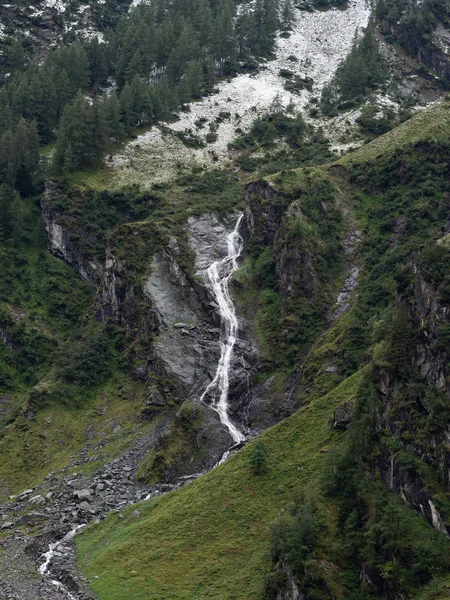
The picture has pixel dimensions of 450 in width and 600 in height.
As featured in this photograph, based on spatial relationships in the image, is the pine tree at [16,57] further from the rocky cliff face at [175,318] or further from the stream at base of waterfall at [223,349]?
the stream at base of waterfall at [223,349]

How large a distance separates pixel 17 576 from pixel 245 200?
2642 inches

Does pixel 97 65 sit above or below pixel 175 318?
above

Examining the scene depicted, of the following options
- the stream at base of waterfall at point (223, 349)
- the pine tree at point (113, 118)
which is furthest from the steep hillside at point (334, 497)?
the pine tree at point (113, 118)

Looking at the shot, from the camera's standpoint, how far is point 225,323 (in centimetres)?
8381

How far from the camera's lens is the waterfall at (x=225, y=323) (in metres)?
73.0

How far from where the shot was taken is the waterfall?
2874 inches

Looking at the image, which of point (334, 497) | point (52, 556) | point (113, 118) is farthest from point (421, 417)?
point (113, 118)

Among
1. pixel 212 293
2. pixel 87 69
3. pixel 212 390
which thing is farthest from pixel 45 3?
pixel 212 390

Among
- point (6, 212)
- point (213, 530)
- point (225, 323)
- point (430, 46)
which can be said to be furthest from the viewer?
point (430, 46)

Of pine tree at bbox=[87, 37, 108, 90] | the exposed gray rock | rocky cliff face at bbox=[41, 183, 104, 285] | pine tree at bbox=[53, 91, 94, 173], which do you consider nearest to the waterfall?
the exposed gray rock

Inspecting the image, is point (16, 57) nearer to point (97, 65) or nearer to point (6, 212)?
point (97, 65)

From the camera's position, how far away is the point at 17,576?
162ft

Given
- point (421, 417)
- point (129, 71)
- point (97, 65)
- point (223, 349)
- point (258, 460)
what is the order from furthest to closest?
point (97, 65), point (129, 71), point (223, 349), point (258, 460), point (421, 417)

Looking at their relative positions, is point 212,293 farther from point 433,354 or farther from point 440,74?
point 440,74
